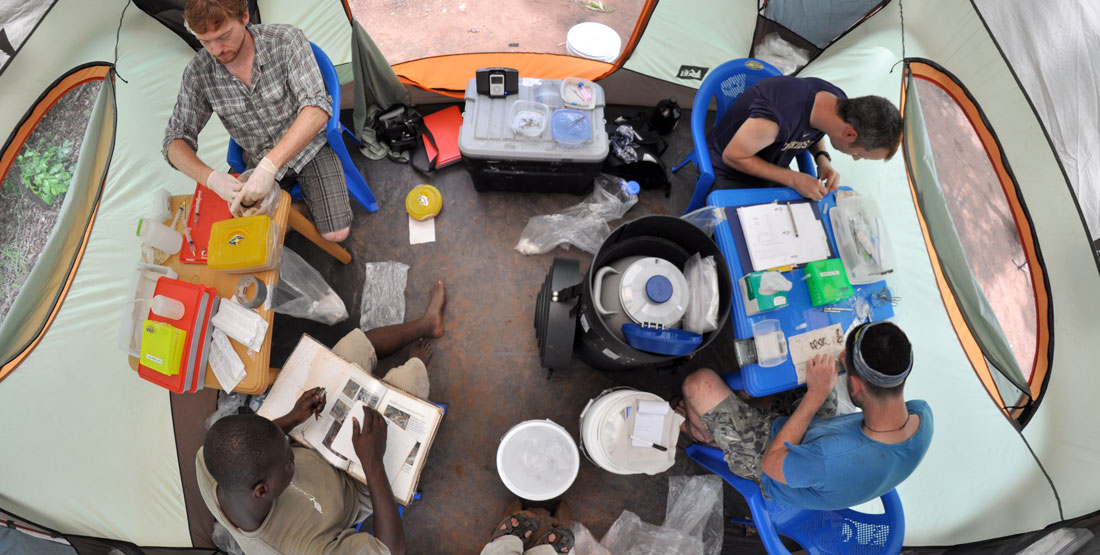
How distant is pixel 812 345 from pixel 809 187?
2.25 feet

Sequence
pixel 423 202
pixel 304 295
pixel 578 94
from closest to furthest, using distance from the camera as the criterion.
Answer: pixel 304 295 < pixel 578 94 < pixel 423 202

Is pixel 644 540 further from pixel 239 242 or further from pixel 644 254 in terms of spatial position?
pixel 239 242

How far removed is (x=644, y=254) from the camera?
1860 mm

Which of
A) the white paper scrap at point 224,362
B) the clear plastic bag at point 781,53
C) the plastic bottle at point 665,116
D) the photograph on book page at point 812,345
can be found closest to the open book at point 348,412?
the white paper scrap at point 224,362

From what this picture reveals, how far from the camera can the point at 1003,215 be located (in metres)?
1.74

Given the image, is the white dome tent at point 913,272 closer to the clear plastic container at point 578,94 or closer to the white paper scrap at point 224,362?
the white paper scrap at point 224,362

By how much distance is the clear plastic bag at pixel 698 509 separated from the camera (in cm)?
220

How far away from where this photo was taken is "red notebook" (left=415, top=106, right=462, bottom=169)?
279 centimetres

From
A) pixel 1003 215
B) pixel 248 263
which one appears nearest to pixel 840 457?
pixel 1003 215

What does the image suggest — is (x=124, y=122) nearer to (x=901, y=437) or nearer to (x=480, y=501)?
(x=480, y=501)

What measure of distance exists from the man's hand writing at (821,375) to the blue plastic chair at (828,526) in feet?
1.47

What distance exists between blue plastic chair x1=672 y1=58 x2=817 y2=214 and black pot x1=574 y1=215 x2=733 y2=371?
515mm

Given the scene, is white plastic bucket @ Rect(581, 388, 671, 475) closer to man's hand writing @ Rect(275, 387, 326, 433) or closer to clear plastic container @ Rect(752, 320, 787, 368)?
clear plastic container @ Rect(752, 320, 787, 368)

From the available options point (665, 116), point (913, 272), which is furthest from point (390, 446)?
point (913, 272)
